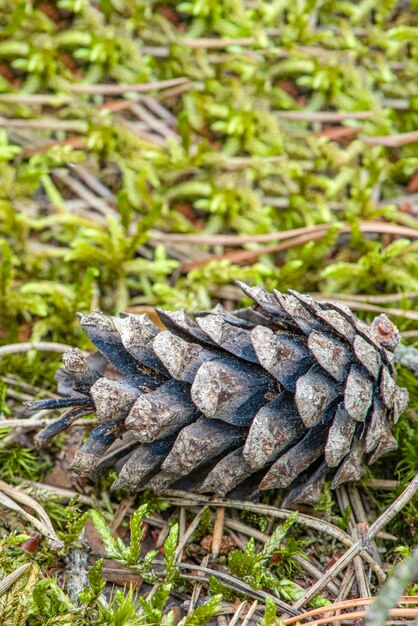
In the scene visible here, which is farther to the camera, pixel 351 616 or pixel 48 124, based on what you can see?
pixel 48 124

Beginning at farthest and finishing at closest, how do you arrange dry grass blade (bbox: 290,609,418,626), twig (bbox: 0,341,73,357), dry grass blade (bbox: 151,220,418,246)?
1. dry grass blade (bbox: 151,220,418,246)
2. twig (bbox: 0,341,73,357)
3. dry grass blade (bbox: 290,609,418,626)

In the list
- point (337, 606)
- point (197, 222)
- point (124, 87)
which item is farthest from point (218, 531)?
point (124, 87)

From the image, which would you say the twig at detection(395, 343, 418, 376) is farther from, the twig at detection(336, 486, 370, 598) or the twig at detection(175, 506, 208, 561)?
the twig at detection(175, 506, 208, 561)

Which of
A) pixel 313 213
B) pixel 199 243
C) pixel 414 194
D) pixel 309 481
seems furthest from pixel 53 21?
pixel 309 481

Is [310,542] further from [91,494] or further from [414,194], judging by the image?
[414,194]

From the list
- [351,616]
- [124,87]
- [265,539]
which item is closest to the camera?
[351,616]

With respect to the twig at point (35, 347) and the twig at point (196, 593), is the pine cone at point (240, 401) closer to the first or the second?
the twig at point (196, 593)

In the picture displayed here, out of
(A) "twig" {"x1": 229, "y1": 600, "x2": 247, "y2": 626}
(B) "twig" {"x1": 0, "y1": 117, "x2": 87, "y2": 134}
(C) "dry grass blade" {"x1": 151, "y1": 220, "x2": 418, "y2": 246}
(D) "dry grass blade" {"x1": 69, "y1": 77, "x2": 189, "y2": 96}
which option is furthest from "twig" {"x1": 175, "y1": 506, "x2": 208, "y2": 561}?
(D) "dry grass blade" {"x1": 69, "y1": 77, "x2": 189, "y2": 96}

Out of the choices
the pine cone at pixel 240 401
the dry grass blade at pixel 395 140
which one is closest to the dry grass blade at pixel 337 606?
the pine cone at pixel 240 401

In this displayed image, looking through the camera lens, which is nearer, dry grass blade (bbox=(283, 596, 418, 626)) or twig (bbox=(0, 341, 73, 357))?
dry grass blade (bbox=(283, 596, 418, 626))

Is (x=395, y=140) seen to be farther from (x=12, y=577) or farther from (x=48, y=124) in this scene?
(x=12, y=577)
